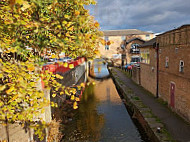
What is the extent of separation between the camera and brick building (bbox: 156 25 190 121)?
1082 centimetres

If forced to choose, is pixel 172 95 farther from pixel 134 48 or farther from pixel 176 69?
pixel 134 48

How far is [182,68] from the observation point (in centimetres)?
1171

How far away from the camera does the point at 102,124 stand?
45.5 ft

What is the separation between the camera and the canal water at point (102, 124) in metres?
11.6

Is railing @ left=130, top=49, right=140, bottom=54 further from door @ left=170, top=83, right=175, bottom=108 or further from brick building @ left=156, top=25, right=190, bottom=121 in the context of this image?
door @ left=170, top=83, right=175, bottom=108

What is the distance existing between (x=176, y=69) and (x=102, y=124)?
7.76 m

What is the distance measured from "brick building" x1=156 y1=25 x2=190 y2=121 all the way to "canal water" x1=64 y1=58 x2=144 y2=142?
3911 millimetres

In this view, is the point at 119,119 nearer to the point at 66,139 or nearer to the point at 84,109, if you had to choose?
the point at 84,109

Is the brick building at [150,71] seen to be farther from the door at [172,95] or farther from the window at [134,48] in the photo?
the window at [134,48]

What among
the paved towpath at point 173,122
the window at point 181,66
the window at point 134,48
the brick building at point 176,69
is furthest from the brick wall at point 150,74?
the window at point 134,48

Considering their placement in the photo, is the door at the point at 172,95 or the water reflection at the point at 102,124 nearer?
the water reflection at the point at 102,124

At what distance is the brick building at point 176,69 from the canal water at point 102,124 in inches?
154

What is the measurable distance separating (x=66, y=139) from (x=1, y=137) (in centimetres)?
651

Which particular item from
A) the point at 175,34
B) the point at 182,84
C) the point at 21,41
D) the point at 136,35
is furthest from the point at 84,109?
the point at 136,35
